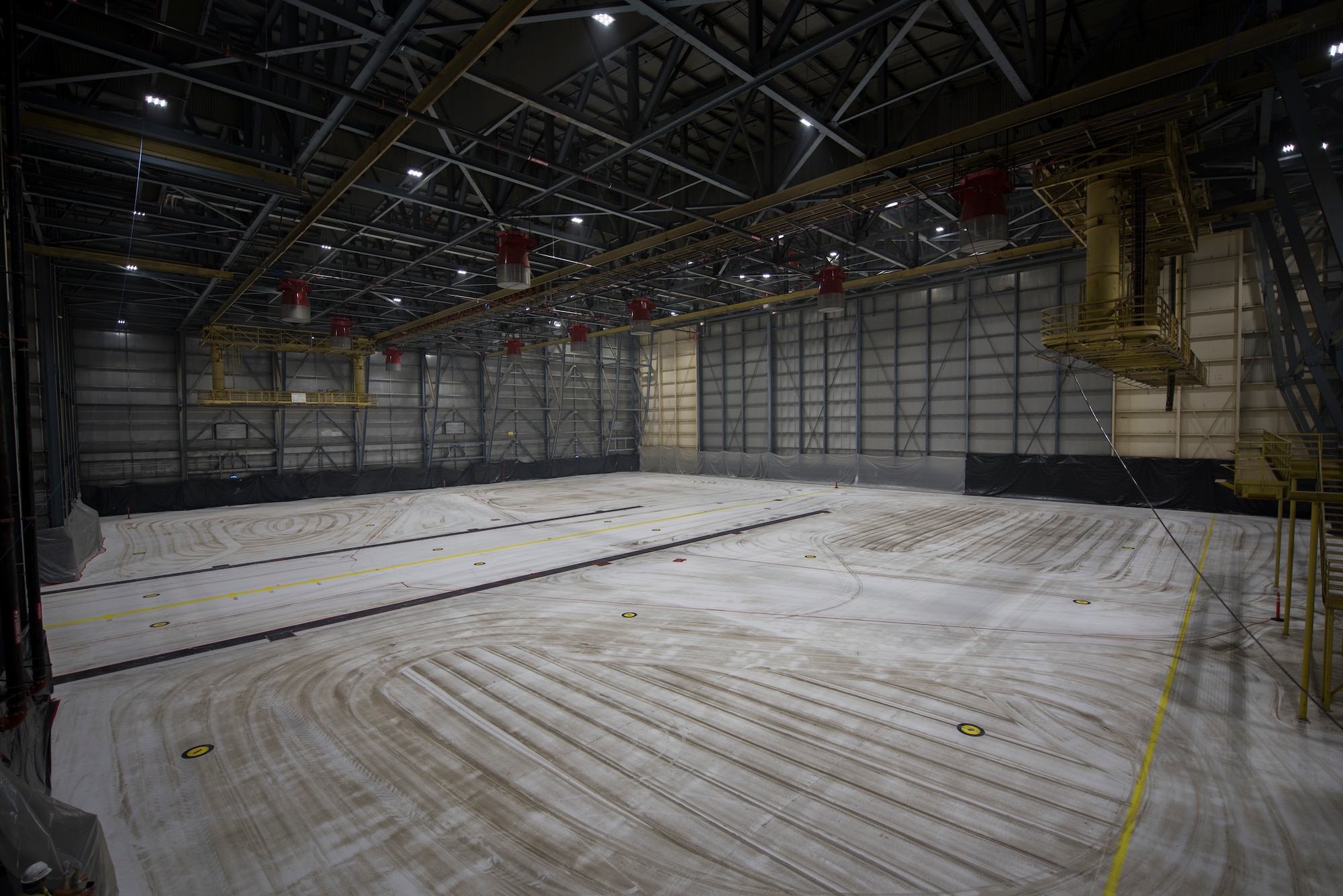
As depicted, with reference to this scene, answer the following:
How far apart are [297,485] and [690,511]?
19174 mm

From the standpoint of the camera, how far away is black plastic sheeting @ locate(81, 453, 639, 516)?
23016 millimetres

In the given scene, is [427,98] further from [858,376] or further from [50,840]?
[858,376]

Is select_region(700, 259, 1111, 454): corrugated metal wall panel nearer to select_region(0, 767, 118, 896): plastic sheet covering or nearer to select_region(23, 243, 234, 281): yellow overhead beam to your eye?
select_region(23, 243, 234, 281): yellow overhead beam

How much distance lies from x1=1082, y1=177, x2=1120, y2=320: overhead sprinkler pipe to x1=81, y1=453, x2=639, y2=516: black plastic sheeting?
29194mm

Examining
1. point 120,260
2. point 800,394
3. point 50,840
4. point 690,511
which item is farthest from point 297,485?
point 50,840

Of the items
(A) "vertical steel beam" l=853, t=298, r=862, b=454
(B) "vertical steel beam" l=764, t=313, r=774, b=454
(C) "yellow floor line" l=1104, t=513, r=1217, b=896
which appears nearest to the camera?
(C) "yellow floor line" l=1104, t=513, r=1217, b=896

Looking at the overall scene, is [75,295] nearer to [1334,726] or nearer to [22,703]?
[22,703]

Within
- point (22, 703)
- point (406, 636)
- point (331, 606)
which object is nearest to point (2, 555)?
point (22, 703)

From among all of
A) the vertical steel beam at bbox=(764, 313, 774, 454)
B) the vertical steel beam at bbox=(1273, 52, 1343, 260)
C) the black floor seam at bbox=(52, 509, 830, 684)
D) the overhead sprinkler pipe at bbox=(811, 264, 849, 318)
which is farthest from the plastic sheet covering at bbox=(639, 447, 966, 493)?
the vertical steel beam at bbox=(1273, 52, 1343, 260)

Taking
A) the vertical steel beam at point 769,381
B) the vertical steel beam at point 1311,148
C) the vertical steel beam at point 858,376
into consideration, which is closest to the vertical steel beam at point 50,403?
the vertical steel beam at point 1311,148

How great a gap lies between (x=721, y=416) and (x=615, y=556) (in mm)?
23067

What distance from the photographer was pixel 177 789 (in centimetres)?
484

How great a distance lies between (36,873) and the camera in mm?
2895

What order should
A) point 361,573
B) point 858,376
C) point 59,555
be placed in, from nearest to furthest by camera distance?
point 59,555, point 361,573, point 858,376
